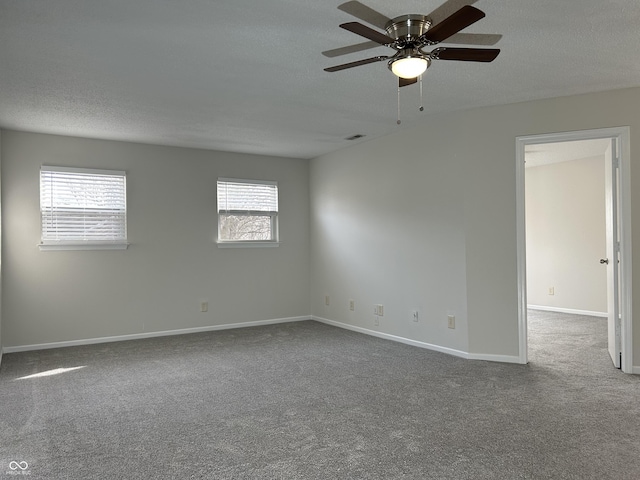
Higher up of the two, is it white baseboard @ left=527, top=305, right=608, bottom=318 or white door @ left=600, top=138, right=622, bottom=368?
white door @ left=600, top=138, right=622, bottom=368

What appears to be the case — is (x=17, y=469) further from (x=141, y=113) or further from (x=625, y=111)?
(x=625, y=111)

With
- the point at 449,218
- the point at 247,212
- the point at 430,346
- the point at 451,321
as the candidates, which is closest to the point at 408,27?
the point at 449,218

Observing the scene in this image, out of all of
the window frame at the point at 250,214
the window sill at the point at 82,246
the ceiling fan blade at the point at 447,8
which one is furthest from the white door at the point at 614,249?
the window sill at the point at 82,246

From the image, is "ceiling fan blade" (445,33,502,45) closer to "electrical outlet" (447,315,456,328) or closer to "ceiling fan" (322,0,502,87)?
"ceiling fan" (322,0,502,87)

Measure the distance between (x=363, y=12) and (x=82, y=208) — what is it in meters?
4.30

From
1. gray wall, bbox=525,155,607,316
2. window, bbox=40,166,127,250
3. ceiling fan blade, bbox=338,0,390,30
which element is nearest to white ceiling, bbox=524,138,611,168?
gray wall, bbox=525,155,607,316

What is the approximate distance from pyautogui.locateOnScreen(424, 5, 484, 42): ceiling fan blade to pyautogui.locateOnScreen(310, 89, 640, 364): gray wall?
2427 mm

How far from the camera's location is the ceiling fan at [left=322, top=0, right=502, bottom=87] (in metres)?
1.98

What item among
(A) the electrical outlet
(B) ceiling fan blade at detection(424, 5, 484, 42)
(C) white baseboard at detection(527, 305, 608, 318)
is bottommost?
(C) white baseboard at detection(527, 305, 608, 318)

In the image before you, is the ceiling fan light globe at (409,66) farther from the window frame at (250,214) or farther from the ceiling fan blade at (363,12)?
the window frame at (250,214)

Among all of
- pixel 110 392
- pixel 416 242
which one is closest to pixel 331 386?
pixel 110 392

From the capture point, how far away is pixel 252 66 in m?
3.18

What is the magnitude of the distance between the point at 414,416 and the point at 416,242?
7.64ft

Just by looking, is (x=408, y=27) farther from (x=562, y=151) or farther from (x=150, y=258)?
(x=562, y=151)
